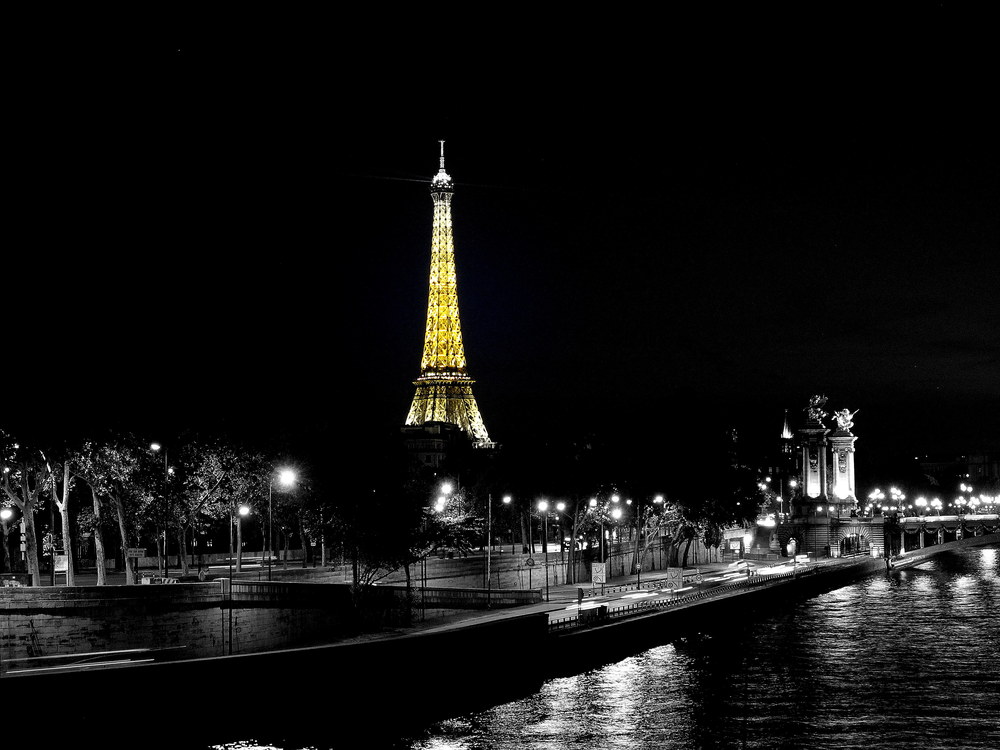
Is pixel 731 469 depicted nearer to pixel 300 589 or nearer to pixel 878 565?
pixel 878 565

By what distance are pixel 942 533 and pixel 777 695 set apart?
422 feet

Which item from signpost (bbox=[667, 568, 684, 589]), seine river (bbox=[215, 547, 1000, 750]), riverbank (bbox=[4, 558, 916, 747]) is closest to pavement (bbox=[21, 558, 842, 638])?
signpost (bbox=[667, 568, 684, 589])

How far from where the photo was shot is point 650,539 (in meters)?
82.9

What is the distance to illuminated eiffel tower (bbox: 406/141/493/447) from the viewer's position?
14675 centimetres

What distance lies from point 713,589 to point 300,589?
2568 centimetres

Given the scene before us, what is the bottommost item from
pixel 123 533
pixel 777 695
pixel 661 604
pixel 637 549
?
pixel 777 695

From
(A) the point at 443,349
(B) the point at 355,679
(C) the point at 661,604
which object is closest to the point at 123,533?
(B) the point at 355,679

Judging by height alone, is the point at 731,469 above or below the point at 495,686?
above

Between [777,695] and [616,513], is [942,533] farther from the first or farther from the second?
[777,695]

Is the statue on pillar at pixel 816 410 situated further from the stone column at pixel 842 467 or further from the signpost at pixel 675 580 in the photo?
the signpost at pixel 675 580

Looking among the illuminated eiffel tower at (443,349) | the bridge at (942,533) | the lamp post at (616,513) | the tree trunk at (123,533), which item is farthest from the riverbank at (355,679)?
the illuminated eiffel tower at (443,349)

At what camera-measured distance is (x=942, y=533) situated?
538ft

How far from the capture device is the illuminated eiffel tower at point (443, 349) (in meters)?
147

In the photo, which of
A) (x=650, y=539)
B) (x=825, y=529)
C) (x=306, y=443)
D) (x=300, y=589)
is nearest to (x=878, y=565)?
(x=825, y=529)
